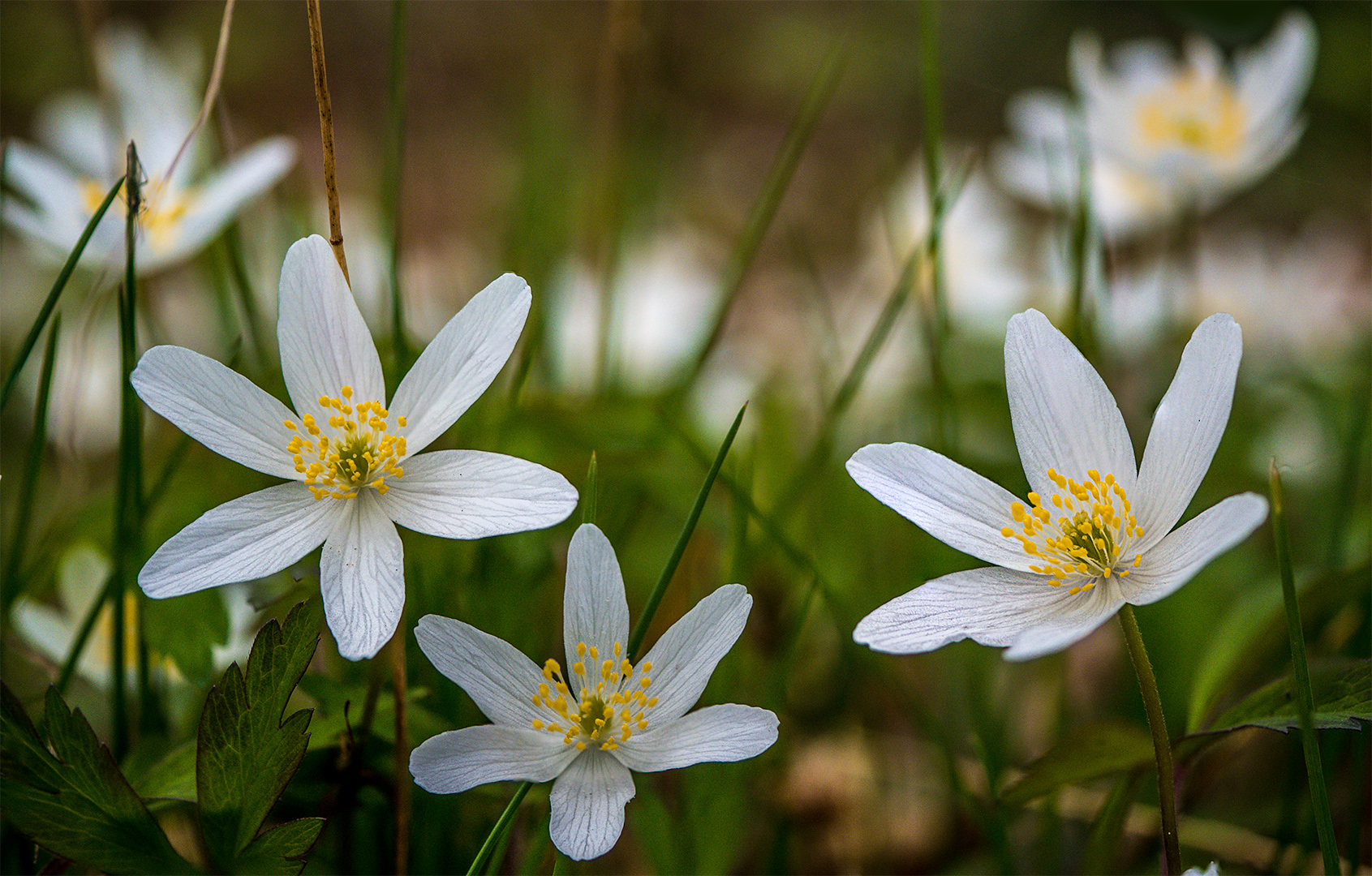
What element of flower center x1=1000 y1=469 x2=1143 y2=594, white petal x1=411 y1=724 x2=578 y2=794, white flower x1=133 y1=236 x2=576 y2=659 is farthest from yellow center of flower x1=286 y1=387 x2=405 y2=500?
flower center x1=1000 y1=469 x2=1143 y2=594

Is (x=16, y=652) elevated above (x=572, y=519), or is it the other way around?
(x=572, y=519)

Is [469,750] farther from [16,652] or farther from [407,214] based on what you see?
[407,214]

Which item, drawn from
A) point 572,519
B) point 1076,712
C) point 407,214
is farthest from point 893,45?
point 572,519

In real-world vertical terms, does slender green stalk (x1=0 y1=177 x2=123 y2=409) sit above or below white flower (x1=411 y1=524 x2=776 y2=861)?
above

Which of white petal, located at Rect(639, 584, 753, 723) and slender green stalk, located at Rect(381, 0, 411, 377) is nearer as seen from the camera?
white petal, located at Rect(639, 584, 753, 723)

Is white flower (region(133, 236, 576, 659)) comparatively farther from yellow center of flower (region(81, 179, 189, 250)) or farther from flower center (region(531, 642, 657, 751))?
yellow center of flower (region(81, 179, 189, 250))

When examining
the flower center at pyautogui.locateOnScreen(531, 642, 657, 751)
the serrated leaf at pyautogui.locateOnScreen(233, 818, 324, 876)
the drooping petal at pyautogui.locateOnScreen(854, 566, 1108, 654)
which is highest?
the drooping petal at pyautogui.locateOnScreen(854, 566, 1108, 654)

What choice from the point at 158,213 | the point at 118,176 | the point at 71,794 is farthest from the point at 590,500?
the point at 118,176

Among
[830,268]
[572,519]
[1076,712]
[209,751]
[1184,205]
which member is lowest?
[1076,712]
